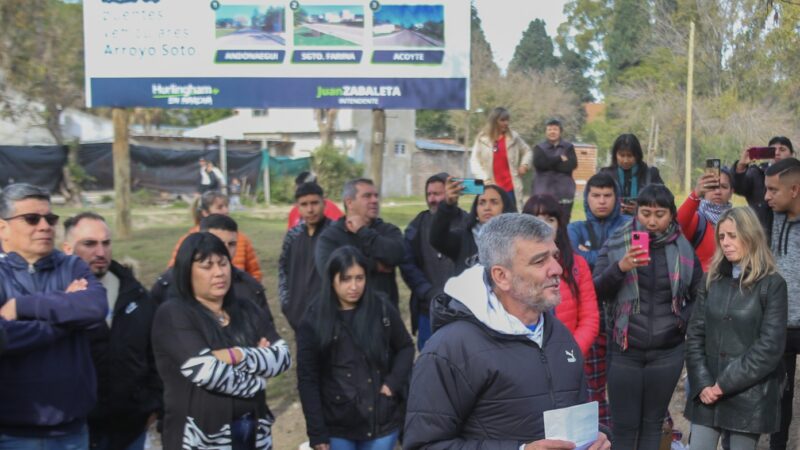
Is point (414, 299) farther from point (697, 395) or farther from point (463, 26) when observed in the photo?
point (463, 26)

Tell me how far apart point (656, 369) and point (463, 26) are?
5.84m

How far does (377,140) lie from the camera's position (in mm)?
11078

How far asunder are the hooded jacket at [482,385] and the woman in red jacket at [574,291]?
201 cm

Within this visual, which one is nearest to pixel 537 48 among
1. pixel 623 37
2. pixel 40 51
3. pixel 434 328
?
pixel 623 37

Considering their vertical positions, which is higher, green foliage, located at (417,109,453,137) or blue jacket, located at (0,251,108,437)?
green foliage, located at (417,109,453,137)

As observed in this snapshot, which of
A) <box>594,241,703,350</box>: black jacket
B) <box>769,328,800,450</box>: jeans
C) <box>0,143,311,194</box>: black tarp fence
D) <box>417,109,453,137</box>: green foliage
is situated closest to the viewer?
<box>594,241,703,350</box>: black jacket

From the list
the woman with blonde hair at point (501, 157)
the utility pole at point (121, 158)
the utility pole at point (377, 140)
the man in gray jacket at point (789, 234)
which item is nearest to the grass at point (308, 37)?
the utility pole at point (377, 140)

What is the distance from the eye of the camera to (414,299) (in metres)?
6.75

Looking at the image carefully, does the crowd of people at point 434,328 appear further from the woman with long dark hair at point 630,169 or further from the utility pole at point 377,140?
the utility pole at point 377,140

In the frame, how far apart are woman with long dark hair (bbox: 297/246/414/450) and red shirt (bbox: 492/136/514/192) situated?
15.5ft

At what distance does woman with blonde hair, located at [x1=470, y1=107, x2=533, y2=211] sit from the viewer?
9.36m

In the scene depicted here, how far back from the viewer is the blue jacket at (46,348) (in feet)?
12.6

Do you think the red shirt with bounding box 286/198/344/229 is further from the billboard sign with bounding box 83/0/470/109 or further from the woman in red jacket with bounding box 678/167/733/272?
the woman in red jacket with bounding box 678/167/733/272

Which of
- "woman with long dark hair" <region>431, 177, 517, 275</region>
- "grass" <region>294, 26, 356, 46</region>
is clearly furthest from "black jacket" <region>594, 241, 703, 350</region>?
"grass" <region>294, 26, 356, 46</region>
